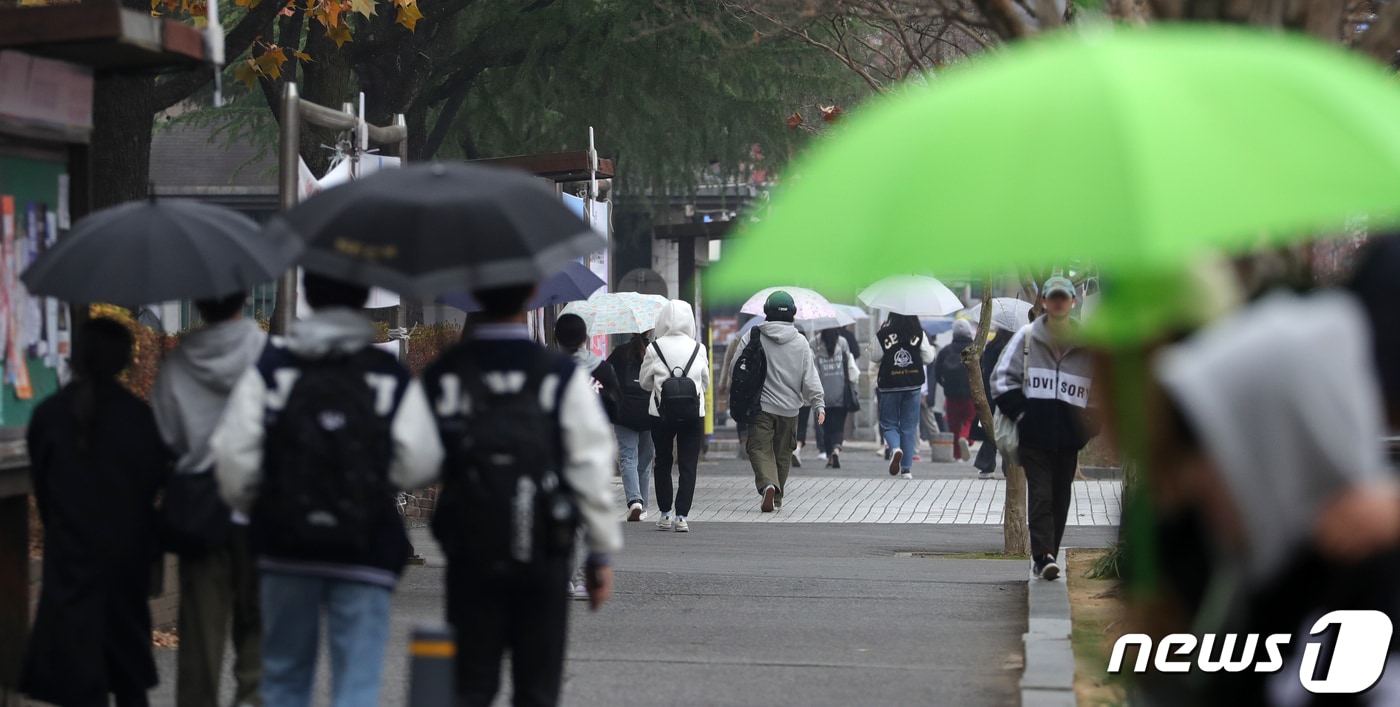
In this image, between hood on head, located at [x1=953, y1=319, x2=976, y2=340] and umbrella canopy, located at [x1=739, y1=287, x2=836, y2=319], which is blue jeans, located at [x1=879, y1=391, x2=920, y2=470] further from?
hood on head, located at [x1=953, y1=319, x2=976, y2=340]

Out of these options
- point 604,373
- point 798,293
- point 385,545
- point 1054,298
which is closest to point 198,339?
point 385,545

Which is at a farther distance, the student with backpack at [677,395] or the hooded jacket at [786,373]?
the hooded jacket at [786,373]

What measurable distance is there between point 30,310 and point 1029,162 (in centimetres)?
490

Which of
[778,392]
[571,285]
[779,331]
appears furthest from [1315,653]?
[779,331]

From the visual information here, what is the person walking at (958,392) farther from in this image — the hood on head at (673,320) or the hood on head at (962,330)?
the hood on head at (673,320)

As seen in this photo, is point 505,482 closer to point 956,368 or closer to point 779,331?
point 779,331

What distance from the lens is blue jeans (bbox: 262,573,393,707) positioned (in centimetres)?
481

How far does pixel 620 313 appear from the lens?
15.3 meters

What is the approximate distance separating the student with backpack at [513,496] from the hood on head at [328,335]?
0.22 metres

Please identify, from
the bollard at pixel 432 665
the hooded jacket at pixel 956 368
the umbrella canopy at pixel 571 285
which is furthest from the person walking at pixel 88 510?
the hooded jacket at pixel 956 368

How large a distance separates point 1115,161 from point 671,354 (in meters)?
10.8

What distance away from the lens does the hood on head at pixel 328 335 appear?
4.76 meters

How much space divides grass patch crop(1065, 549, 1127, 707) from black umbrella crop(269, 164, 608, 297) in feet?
9.39

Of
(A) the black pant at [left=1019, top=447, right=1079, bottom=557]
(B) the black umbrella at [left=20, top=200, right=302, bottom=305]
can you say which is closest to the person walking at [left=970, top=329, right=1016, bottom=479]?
(A) the black pant at [left=1019, top=447, right=1079, bottom=557]
